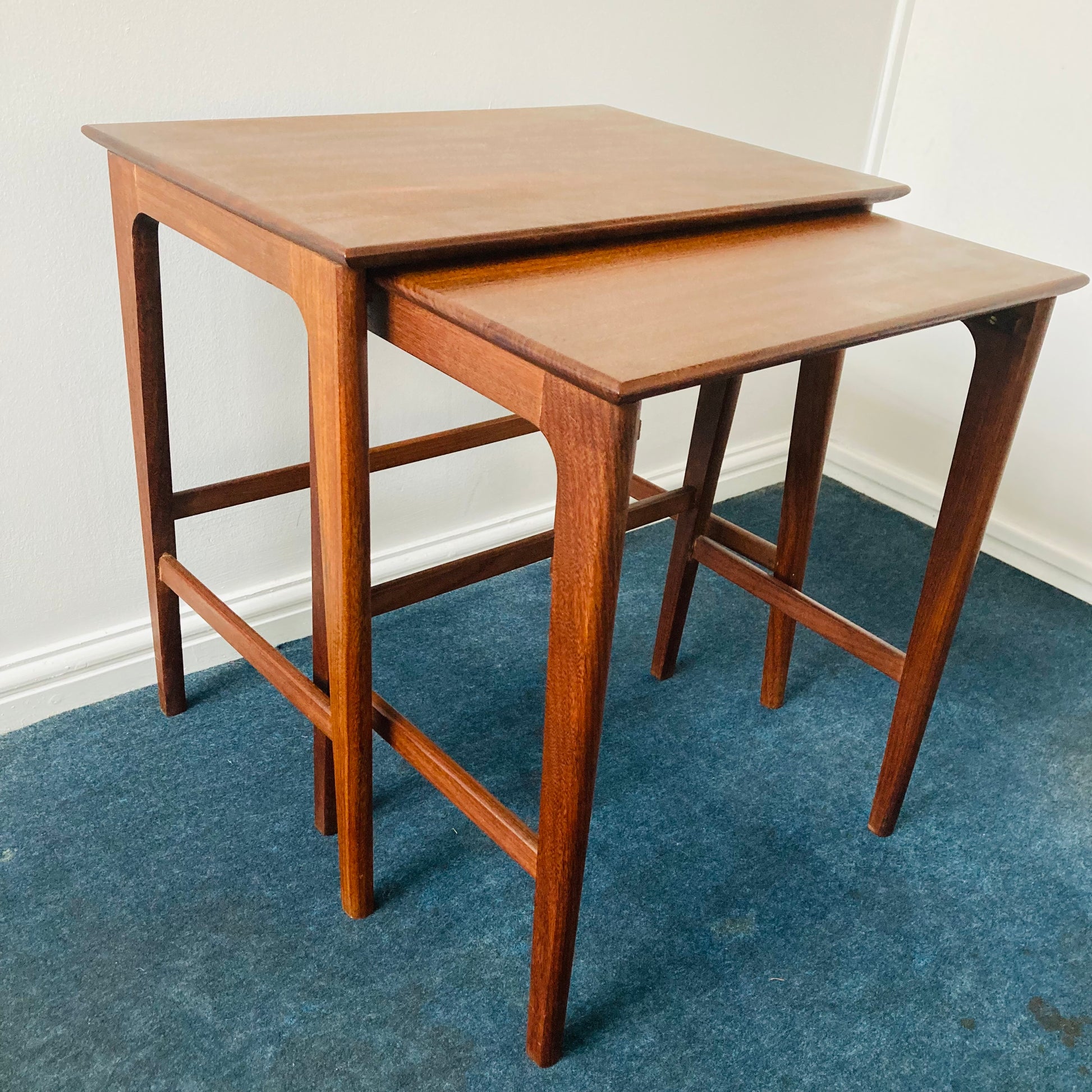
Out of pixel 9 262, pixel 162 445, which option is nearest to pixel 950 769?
pixel 162 445

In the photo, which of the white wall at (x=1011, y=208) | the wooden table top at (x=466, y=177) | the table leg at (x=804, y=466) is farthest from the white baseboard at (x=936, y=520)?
the wooden table top at (x=466, y=177)

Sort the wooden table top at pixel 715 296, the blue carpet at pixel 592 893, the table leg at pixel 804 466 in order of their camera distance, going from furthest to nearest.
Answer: the table leg at pixel 804 466 < the blue carpet at pixel 592 893 < the wooden table top at pixel 715 296

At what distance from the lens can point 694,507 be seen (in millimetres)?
1534

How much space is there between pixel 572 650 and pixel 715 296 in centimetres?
32

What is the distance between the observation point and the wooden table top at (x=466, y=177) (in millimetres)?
922

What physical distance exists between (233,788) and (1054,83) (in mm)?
1771

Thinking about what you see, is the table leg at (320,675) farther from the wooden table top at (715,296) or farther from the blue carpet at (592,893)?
the wooden table top at (715,296)

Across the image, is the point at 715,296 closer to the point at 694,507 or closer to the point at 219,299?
the point at 694,507

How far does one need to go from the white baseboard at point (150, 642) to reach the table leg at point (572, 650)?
793mm

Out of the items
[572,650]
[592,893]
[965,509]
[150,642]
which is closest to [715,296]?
[572,650]

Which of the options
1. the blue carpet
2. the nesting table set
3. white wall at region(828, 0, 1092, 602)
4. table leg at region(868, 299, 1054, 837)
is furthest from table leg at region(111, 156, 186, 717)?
white wall at region(828, 0, 1092, 602)

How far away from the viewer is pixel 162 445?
4.39 feet

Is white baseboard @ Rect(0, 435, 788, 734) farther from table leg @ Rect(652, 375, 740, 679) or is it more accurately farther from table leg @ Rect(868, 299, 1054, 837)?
table leg @ Rect(868, 299, 1054, 837)

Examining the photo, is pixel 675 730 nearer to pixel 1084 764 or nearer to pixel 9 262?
pixel 1084 764
